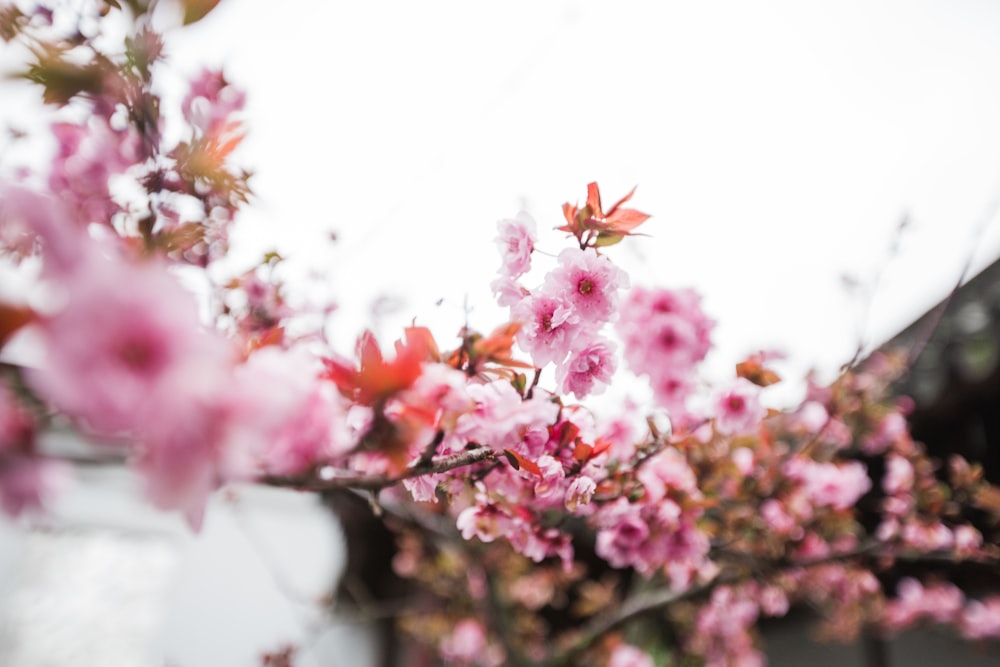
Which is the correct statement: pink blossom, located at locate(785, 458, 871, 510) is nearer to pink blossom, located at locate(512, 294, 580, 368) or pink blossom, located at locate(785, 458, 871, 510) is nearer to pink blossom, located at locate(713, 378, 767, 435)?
pink blossom, located at locate(713, 378, 767, 435)

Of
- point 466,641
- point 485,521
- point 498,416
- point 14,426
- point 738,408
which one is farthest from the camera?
point 466,641

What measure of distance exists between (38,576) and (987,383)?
26.5ft

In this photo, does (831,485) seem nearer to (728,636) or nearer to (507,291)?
(507,291)

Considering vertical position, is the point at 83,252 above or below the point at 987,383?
above

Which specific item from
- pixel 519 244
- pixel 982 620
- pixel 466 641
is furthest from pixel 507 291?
pixel 466 641

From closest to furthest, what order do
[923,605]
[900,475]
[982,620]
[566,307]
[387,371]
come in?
[387,371], [566,307], [900,475], [982,620], [923,605]

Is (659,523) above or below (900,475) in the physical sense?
above

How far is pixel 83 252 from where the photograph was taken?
0.42 metres

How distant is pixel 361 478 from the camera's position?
813 millimetres

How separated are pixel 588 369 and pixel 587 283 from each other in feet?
0.66

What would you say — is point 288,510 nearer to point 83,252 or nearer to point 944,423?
point 944,423

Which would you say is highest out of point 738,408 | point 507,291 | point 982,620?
point 507,291

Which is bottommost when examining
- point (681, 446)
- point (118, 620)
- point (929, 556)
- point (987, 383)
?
point (118, 620)

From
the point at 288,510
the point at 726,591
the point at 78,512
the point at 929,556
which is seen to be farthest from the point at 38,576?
the point at 929,556
